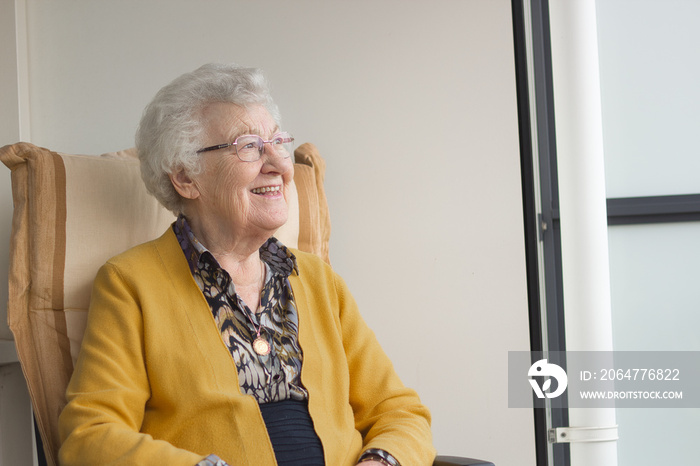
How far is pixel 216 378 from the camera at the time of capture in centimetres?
142

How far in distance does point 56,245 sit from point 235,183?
0.44m

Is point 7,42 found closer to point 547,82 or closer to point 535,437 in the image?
point 547,82

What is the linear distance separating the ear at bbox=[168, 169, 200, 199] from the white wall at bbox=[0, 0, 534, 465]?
2.32 feet

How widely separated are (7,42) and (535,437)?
2026 millimetres

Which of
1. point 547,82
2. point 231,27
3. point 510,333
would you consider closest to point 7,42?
point 231,27

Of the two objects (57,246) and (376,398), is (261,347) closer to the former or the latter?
(376,398)

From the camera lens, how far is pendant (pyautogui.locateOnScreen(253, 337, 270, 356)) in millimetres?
1483

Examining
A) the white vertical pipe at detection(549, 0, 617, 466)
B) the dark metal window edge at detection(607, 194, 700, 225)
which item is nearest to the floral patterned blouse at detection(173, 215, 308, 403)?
the white vertical pipe at detection(549, 0, 617, 466)

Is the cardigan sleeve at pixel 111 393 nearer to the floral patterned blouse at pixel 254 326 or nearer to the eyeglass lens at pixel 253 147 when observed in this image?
the floral patterned blouse at pixel 254 326

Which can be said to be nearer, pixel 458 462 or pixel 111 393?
pixel 111 393

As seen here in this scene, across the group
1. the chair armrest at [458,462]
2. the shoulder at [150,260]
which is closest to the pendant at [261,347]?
the shoulder at [150,260]

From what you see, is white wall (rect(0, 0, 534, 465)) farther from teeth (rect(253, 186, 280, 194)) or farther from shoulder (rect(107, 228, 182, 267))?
shoulder (rect(107, 228, 182, 267))

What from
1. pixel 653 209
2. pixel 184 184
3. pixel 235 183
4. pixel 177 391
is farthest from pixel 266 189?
pixel 653 209

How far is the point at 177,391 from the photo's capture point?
1.40 metres
